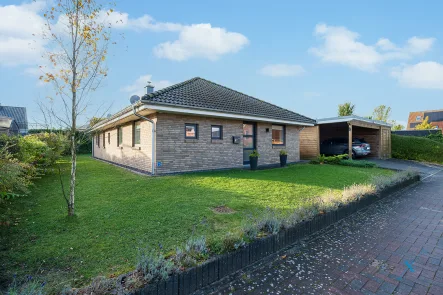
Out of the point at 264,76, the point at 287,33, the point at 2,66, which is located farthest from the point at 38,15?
the point at 264,76

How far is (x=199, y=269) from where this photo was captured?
2773 mm

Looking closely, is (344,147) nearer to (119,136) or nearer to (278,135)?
(278,135)

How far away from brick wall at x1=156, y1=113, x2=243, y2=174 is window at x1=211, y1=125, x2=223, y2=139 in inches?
6.8

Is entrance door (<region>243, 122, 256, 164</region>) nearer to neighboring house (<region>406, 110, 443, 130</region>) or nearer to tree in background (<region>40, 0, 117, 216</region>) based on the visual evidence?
tree in background (<region>40, 0, 117, 216</region>)

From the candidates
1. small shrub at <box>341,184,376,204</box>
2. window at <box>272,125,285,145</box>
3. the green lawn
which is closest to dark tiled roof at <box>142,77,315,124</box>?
window at <box>272,125,285,145</box>

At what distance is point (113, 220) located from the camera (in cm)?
450

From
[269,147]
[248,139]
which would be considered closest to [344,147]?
[269,147]

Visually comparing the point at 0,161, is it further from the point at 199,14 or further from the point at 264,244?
the point at 199,14

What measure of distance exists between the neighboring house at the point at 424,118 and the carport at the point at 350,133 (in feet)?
120

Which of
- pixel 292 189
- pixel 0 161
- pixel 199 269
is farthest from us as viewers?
pixel 292 189

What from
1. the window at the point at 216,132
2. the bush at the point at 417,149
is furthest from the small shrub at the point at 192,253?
the bush at the point at 417,149

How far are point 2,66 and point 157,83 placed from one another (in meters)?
7.34

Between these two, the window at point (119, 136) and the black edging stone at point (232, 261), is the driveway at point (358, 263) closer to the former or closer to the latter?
the black edging stone at point (232, 261)

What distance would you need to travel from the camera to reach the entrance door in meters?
13.1
